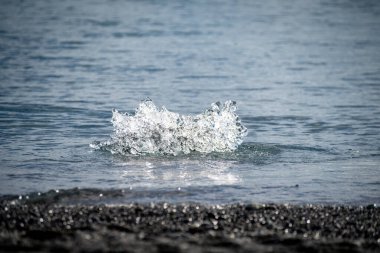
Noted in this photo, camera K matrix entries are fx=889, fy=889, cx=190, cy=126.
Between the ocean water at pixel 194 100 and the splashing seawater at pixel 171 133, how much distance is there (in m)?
0.10

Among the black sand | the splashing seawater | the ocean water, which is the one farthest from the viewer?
the splashing seawater

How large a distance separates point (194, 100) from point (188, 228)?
37.7 ft

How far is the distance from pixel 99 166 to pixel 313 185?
9.72 feet

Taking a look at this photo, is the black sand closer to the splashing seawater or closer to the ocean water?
the ocean water

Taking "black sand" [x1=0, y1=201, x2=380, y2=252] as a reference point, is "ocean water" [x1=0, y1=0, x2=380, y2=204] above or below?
above

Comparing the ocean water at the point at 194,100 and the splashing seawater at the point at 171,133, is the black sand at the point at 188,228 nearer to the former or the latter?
the ocean water at the point at 194,100

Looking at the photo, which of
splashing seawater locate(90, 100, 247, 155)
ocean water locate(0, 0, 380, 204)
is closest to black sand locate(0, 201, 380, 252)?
ocean water locate(0, 0, 380, 204)

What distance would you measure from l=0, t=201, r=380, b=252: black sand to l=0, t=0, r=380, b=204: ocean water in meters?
0.90

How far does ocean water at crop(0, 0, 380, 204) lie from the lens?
11023 millimetres

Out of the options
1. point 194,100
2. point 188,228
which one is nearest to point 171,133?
point 188,228

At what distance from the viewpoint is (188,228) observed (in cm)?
834

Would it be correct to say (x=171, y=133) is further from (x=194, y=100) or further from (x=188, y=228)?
(x=194, y=100)

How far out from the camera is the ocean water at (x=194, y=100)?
11.0 m

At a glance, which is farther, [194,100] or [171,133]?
[194,100]
